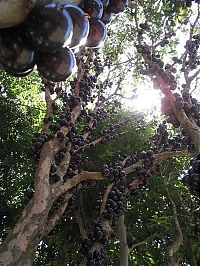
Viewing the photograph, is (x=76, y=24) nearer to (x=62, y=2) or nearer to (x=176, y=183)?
(x=62, y=2)

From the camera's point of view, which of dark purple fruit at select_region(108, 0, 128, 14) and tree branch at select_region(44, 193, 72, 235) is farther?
tree branch at select_region(44, 193, 72, 235)

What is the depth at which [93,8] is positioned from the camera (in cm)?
132

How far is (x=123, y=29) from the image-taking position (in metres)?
8.16

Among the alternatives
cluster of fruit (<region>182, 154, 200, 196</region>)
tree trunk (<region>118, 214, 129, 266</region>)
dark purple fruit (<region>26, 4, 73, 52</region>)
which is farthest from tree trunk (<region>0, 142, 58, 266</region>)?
dark purple fruit (<region>26, 4, 73, 52</region>)

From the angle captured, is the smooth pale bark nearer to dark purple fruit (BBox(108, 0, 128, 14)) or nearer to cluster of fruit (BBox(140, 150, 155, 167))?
dark purple fruit (BBox(108, 0, 128, 14))

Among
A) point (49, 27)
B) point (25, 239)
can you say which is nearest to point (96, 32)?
point (49, 27)

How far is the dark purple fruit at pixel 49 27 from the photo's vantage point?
0.93 meters

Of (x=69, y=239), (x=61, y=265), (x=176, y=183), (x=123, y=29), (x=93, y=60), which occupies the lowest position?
(x=61, y=265)

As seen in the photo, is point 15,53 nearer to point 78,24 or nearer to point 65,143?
point 78,24

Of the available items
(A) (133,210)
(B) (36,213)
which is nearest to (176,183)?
(A) (133,210)

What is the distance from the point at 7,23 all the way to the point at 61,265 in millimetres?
6517

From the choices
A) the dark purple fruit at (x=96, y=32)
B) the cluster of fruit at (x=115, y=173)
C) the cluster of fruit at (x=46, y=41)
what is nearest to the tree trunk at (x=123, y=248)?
the cluster of fruit at (x=115, y=173)

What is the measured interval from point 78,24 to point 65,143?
161 inches

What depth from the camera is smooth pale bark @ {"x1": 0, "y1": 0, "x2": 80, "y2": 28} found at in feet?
2.71
